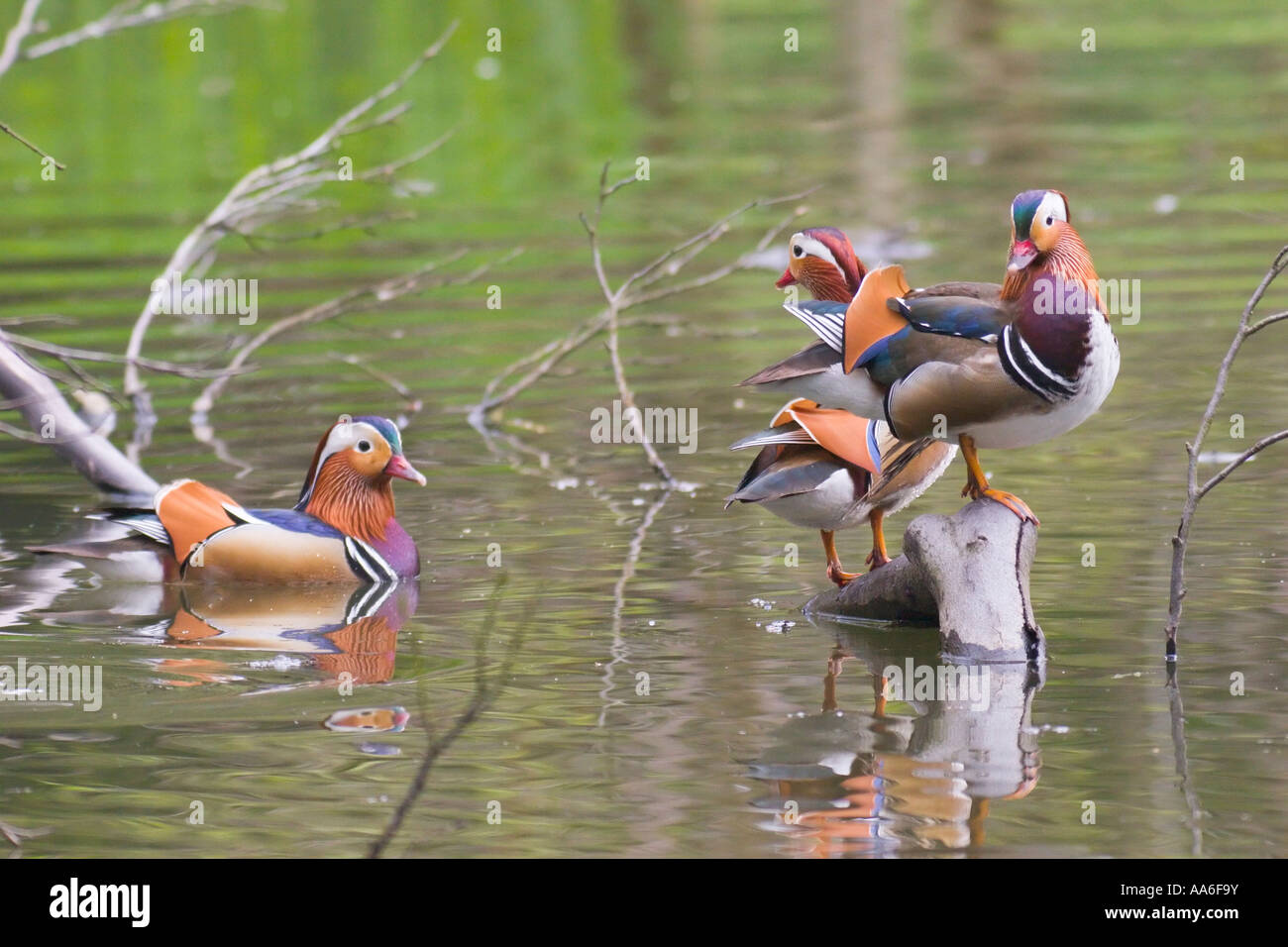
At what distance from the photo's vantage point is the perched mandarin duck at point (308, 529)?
27.0ft

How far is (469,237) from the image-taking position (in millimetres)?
16859

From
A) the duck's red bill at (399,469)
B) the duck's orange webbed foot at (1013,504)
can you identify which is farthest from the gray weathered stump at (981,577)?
the duck's red bill at (399,469)

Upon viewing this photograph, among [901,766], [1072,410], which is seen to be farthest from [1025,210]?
[901,766]

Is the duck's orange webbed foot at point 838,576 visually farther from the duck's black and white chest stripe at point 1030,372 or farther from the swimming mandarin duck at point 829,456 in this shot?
the duck's black and white chest stripe at point 1030,372

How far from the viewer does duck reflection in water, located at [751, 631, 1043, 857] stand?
17.8 ft

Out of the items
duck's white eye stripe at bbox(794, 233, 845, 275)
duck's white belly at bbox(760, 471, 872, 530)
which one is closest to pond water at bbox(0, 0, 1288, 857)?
duck's white belly at bbox(760, 471, 872, 530)

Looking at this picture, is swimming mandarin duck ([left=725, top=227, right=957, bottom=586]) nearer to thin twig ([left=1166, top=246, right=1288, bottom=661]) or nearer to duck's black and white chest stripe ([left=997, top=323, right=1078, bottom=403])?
duck's black and white chest stripe ([left=997, top=323, right=1078, bottom=403])

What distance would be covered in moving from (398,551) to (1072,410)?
3.09 meters

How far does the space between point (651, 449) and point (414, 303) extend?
17.6 ft

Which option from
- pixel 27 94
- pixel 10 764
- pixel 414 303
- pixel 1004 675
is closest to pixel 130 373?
pixel 414 303

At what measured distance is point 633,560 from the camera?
8578mm

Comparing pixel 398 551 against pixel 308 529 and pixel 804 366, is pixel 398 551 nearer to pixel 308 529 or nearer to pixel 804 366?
pixel 308 529

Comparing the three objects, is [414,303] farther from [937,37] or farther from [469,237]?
[937,37]

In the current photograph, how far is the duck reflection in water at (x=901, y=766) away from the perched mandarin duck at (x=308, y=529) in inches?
88.9
